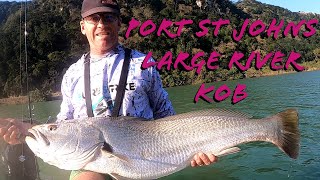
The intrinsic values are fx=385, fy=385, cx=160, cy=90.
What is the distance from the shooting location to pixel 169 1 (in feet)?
369

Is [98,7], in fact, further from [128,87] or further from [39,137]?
[39,137]

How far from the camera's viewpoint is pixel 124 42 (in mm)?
85438

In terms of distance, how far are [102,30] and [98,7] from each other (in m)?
0.24

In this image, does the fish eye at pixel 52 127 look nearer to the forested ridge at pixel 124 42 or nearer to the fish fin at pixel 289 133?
the fish fin at pixel 289 133

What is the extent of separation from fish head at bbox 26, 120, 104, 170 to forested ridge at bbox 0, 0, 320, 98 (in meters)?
49.9

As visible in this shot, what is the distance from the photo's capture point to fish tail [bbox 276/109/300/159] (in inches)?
141

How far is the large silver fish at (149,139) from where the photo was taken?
3.39 meters

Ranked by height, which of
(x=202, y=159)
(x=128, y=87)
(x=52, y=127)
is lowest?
(x=202, y=159)

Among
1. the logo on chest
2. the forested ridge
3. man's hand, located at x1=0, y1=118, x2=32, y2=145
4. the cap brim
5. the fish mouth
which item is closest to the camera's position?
the fish mouth

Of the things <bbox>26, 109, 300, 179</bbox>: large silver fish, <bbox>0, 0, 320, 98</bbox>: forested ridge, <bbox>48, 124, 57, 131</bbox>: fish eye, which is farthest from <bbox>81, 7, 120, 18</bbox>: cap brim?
<bbox>0, 0, 320, 98</bbox>: forested ridge

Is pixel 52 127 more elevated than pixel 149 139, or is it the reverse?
pixel 52 127

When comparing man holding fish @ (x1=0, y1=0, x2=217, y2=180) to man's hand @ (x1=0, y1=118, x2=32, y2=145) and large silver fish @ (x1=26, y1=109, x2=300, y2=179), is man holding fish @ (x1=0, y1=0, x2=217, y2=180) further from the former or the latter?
man's hand @ (x1=0, y1=118, x2=32, y2=145)

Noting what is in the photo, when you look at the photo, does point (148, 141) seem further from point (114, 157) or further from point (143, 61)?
point (143, 61)

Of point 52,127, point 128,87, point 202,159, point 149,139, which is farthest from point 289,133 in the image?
point 52,127
